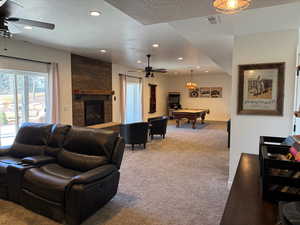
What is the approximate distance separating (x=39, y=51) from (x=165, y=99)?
27.3 ft

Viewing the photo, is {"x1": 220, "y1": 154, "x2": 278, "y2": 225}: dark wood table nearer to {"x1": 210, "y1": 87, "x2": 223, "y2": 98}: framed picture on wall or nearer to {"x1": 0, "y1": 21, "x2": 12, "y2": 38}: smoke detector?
{"x1": 0, "y1": 21, "x2": 12, "y2": 38}: smoke detector

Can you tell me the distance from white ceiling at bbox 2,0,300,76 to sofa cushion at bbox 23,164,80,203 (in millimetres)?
2057

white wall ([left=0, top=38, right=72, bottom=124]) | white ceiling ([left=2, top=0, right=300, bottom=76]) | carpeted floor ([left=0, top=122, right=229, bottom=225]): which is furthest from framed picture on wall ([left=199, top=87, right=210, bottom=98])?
white wall ([left=0, top=38, right=72, bottom=124])

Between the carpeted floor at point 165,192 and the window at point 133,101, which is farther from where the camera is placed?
the window at point 133,101

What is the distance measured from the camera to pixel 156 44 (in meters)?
4.91

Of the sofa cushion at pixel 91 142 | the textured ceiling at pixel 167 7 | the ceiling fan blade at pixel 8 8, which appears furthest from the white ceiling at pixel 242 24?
the ceiling fan blade at pixel 8 8

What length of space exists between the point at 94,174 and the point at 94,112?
4902mm

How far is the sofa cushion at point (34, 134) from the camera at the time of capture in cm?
322

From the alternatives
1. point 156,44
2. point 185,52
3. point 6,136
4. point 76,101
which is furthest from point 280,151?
point 76,101

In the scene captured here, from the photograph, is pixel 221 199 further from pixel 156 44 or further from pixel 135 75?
pixel 135 75

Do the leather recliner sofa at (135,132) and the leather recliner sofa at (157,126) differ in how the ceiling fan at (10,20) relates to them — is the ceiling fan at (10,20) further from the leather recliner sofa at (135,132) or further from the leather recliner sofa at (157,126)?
the leather recliner sofa at (157,126)

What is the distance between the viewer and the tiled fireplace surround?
20.3ft

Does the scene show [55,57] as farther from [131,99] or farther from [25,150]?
[131,99]

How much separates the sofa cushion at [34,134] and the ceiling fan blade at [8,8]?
5.40 feet
